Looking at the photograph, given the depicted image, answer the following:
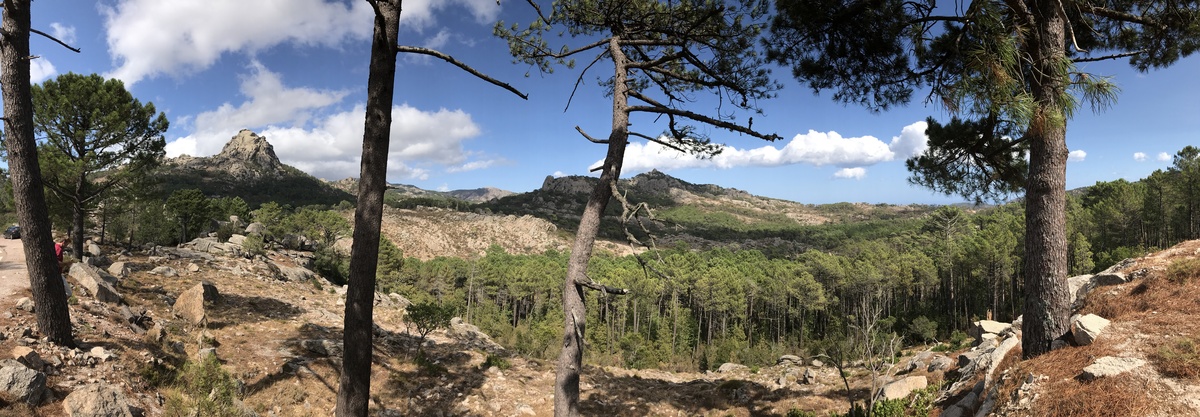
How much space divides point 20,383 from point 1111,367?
10368 mm

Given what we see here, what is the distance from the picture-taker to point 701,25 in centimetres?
598

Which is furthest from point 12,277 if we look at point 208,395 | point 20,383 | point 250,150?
point 250,150

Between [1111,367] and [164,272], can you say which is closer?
[1111,367]

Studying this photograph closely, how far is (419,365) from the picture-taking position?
35.3ft

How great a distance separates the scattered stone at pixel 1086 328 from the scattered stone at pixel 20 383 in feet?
35.6

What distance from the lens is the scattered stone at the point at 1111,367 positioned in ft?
13.5

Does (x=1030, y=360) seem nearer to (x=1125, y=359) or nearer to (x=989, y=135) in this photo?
(x=1125, y=359)

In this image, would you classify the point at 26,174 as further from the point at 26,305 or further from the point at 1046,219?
the point at 1046,219

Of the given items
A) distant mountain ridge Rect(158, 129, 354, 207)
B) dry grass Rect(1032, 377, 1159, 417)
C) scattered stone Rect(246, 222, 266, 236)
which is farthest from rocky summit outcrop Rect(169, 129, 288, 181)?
dry grass Rect(1032, 377, 1159, 417)

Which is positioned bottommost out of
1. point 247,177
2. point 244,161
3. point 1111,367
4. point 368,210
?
point 1111,367

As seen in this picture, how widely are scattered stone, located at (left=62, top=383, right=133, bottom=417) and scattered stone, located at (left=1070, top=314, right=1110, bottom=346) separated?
10200 millimetres

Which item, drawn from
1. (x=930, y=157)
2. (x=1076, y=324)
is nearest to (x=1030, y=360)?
(x=1076, y=324)

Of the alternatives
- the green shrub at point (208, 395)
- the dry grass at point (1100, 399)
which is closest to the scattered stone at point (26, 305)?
the green shrub at point (208, 395)

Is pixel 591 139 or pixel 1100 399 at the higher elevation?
pixel 591 139
